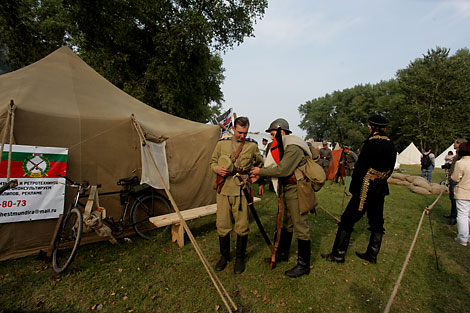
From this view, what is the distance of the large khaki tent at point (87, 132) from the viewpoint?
3.62 metres

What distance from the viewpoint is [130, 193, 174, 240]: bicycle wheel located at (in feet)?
14.6

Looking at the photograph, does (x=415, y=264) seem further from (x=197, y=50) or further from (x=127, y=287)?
(x=197, y=50)

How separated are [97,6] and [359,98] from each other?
1947 inches

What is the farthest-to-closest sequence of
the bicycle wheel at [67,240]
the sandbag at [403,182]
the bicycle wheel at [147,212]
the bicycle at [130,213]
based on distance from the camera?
the sandbag at [403,182]
the bicycle wheel at [147,212]
the bicycle at [130,213]
the bicycle wheel at [67,240]

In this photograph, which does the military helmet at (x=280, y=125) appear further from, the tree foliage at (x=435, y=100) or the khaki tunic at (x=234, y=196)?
the tree foliage at (x=435, y=100)

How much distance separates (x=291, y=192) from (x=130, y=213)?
10.3 ft

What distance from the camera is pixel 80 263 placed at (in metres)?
3.45

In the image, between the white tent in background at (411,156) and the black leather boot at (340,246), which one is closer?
the black leather boot at (340,246)

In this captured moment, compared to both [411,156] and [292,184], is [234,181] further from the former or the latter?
[411,156]

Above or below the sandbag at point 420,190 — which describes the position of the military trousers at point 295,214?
above

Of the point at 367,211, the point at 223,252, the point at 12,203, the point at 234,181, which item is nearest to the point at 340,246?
the point at 367,211

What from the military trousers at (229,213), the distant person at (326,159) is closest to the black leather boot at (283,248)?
the military trousers at (229,213)

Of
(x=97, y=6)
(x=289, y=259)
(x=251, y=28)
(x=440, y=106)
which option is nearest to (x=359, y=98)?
(x=440, y=106)

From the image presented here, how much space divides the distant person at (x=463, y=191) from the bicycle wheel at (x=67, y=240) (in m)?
6.45
